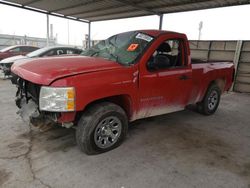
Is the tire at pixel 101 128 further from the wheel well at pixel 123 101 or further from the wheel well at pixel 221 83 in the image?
the wheel well at pixel 221 83

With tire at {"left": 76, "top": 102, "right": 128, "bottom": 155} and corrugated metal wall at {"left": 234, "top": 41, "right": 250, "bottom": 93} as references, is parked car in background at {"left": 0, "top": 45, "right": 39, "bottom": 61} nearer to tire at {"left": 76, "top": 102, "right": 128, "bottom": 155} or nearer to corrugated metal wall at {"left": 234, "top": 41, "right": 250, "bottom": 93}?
tire at {"left": 76, "top": 102, "right": 128, "bottom": 155}

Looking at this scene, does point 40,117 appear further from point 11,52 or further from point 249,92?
point 11,52

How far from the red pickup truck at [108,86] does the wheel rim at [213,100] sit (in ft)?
3.66

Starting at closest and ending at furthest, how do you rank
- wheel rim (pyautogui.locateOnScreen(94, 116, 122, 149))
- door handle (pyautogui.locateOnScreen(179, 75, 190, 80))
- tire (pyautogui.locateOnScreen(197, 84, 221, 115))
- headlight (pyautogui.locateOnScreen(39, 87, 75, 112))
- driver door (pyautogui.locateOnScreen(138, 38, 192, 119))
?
1. headlight (pyautogui.locateOnScreen(39, 87, 75, 112))
2. wheel rim (pyautogui.locateOnScreen(94, 116, 122, 149))
3. driver door (pyautogui.locateOnScreen(138, 38, 192, 119))
4. door handle (pyautogui.locateOnScreen(179, 75, 190, 80))
5. tire (pyautogui.locateOnScreen(197, 84, 221, 115))

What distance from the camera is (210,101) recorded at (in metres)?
4.93

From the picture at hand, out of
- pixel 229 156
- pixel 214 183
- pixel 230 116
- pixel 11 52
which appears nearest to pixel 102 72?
pixel 214 183

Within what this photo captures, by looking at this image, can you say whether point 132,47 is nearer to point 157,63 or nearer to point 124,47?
point 124,47

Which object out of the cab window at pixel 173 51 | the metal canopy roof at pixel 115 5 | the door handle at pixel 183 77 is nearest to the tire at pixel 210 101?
the door handle at pixel 183 77

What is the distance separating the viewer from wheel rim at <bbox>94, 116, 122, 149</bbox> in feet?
9.11

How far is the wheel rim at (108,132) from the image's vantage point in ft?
9.11

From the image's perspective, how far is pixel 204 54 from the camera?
9.43m

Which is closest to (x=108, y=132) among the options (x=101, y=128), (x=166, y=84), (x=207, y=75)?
(x=101, y=128)

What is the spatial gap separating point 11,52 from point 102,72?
11064 millimetres

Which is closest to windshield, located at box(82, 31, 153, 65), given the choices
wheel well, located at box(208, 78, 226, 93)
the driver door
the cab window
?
the driver door
